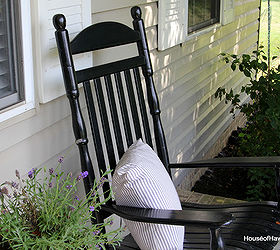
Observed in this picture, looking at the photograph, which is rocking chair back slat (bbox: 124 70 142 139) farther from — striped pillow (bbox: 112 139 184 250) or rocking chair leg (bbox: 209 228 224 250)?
rocking chair leg (bbox: 209 228 224 250)

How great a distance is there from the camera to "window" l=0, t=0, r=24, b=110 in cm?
186

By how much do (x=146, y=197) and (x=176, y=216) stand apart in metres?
0.16

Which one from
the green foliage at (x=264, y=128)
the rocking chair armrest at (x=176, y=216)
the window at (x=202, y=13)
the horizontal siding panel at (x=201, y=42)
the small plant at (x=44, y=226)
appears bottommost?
the green foliage at (x=264, y=128)

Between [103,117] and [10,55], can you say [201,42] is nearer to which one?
[103,117]

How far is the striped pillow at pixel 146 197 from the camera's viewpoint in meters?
1.98

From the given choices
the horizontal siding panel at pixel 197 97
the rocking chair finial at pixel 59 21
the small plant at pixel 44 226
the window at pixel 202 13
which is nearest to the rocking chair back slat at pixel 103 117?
the rocking chair finial at pixel 59 21

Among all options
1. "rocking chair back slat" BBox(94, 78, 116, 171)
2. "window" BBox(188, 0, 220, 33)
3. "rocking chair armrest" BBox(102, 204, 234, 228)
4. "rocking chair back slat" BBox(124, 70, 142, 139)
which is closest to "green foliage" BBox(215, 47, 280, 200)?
"window" BBox(188, 0, 220, 33)

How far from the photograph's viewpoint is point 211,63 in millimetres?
4535

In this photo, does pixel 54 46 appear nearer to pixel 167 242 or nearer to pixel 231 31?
pixel 167 242

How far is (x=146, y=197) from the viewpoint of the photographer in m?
1.98

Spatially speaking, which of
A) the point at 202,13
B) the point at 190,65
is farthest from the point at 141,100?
the point at 202,13

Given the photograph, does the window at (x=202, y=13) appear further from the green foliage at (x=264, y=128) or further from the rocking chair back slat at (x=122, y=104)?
the rocking chair back slat at (x=122, y=104)

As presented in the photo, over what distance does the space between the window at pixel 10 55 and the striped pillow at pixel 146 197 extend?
455 mm

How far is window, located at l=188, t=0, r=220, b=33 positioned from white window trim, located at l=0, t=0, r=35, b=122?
209cm
